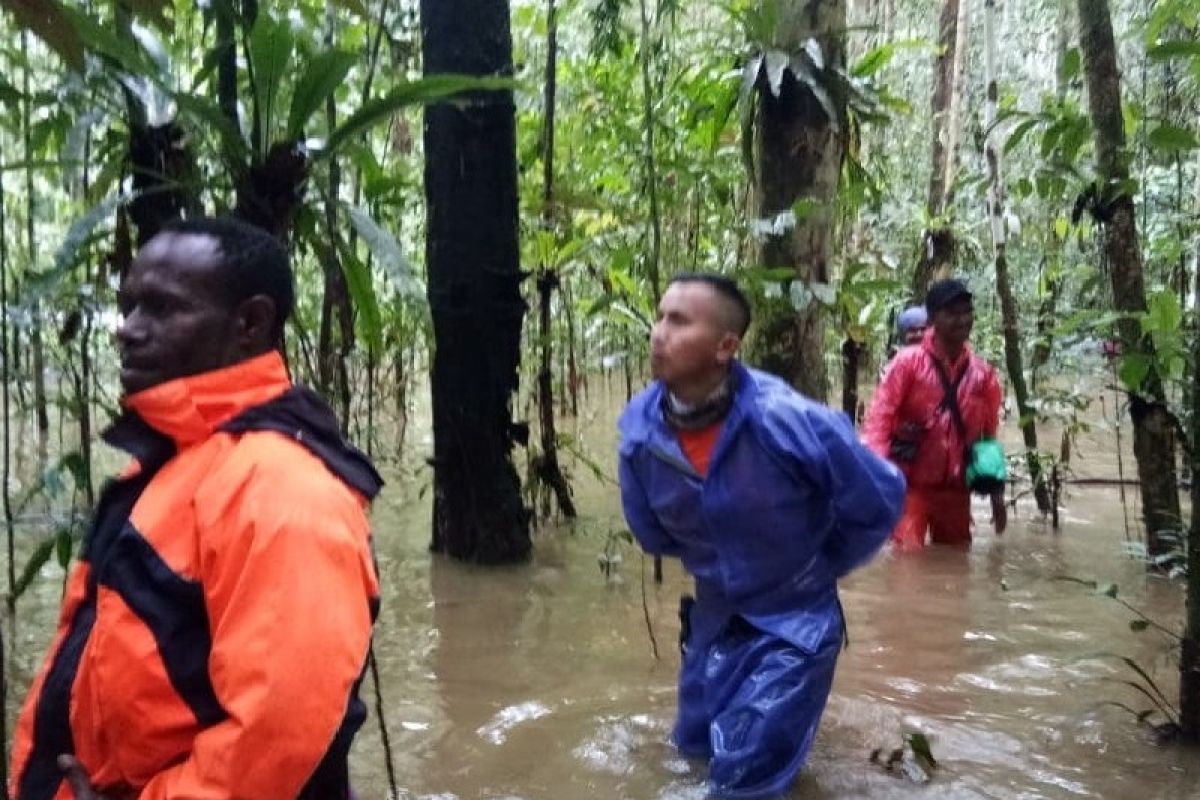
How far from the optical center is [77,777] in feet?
5.67

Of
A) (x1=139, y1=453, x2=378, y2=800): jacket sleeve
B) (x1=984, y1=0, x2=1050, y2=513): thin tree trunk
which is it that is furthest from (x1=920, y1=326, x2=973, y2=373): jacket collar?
(x1=139, y1=453, x2=378, y2=800): jacket sleeve

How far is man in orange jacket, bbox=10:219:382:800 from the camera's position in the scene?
1.57 meters

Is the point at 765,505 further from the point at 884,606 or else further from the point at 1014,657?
the point at 884,606

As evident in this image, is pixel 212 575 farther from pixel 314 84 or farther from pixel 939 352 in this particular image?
pixel 939 352

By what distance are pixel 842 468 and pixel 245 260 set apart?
217cm

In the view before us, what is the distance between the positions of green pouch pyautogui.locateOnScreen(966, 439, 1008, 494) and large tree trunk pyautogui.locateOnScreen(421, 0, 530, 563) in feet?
9.45

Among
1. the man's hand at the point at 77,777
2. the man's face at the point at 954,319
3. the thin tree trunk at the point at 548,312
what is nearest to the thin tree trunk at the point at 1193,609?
the man's face at the point at 954,319

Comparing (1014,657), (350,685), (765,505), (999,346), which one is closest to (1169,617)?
(1014,657)

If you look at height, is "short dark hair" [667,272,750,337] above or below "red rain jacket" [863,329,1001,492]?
above

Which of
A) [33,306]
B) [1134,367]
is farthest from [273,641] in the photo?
[1134,367]

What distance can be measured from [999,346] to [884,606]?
8264 mm

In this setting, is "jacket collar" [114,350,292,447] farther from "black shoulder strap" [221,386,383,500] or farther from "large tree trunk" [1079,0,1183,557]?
"large tree trunk" [1079,0,1183,557]

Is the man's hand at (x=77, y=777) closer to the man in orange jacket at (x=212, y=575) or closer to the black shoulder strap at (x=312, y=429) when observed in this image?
the man in orange jacket at (x=212, y=575)

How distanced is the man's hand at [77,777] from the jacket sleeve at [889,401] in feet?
19.6
